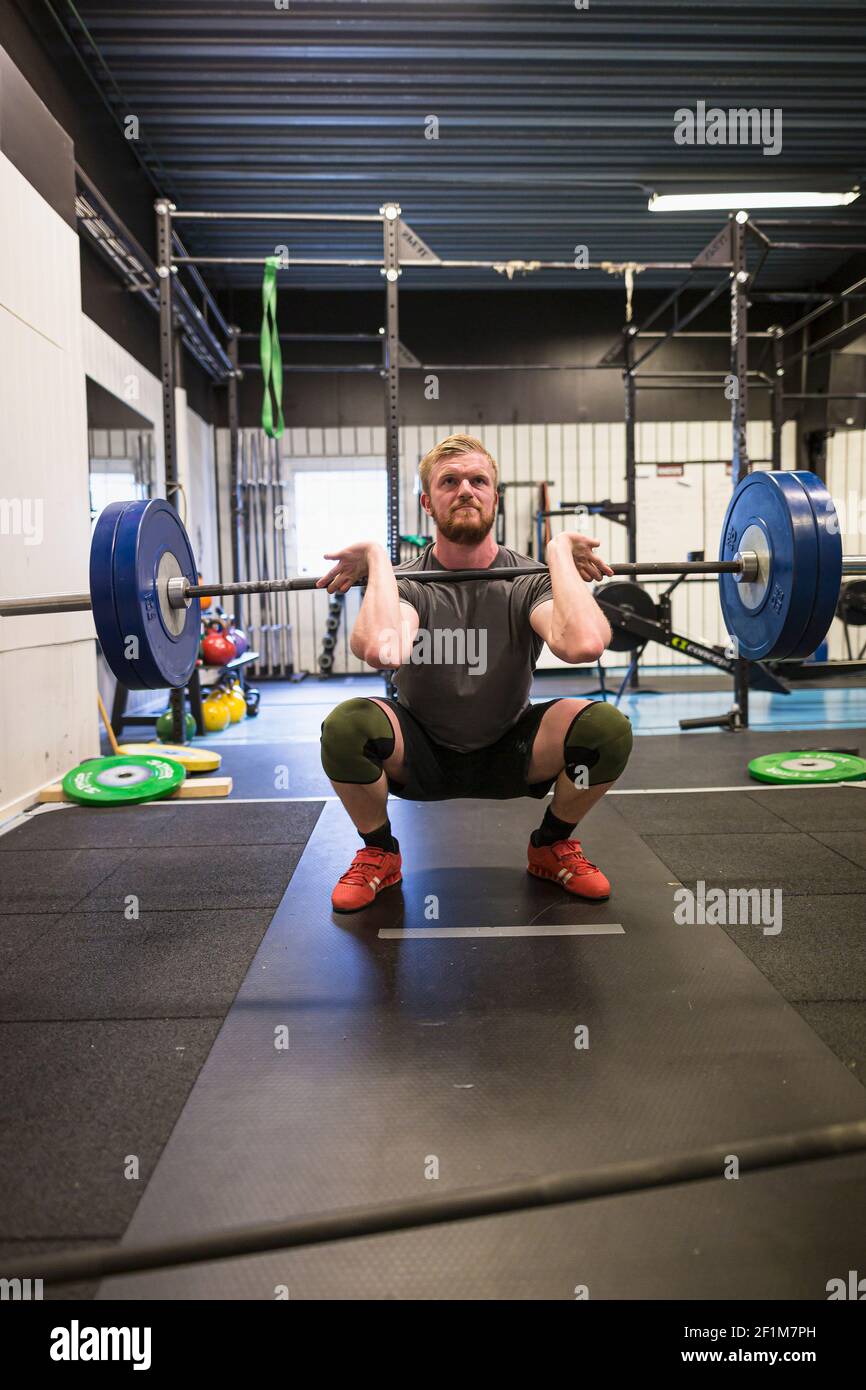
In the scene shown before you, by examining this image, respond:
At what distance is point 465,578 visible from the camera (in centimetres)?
192

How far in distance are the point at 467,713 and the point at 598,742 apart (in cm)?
30

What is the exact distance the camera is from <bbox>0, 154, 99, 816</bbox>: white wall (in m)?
2.79

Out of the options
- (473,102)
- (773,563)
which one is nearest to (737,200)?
(473,102)

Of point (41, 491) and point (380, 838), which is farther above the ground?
point (41, 491)

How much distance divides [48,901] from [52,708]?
1305mm

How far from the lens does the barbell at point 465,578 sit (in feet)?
5.98

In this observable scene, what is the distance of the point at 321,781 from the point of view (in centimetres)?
339

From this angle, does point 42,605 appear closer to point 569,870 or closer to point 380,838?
point 380,838

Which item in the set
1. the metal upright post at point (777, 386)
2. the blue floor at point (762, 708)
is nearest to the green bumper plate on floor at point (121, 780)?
the blue floor at point (762, 708)

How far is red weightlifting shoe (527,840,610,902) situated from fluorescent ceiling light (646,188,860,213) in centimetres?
497

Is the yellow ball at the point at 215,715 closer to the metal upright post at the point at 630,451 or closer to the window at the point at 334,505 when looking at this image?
the metal upright post at the point at 630,451

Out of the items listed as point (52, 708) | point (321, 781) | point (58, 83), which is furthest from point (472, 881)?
point (58, 83)

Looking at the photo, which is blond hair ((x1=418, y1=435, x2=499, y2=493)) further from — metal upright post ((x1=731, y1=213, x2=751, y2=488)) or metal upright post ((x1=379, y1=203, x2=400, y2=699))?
metal upright post ((x1=731, y1=213, x2=751, y2=488))

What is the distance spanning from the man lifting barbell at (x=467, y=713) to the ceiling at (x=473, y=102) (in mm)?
2898
